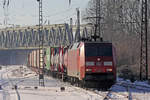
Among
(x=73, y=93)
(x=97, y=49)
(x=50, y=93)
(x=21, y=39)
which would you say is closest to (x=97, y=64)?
(x=97, y=49)

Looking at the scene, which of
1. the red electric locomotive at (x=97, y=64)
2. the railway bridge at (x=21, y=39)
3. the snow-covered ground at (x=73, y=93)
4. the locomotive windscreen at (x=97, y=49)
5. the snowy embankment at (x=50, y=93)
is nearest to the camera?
the snow-covered ground at (x=73, y=93)

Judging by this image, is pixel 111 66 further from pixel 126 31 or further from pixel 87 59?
pixel 126 31

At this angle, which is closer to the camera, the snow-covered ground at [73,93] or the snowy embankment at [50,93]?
the snow-covered ground at [73,93]

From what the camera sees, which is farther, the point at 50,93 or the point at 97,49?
the point at 97,49

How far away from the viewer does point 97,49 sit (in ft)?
71.5

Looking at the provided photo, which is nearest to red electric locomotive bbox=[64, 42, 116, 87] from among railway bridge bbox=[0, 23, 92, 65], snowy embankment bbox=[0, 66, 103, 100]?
snowy embankment bbox=[0, 66, 103, 100]

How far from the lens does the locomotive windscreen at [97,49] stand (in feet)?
71.1

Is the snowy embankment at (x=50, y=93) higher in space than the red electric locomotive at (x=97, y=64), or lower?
lower

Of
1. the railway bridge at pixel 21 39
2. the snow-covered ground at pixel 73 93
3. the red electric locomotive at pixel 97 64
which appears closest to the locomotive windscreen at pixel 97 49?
the red electric locomotive at pixel 97 64

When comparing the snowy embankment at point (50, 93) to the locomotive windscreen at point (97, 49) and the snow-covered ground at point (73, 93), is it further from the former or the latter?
the locomotive windscreen at point (97, 49)

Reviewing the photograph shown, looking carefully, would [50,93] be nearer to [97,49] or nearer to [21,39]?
[97,49]

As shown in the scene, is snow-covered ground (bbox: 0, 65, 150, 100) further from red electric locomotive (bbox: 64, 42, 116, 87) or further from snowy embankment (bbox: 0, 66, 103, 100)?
red electric locomotive (bbox: 64, 42, 116, 87)

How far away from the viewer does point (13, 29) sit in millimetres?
127688

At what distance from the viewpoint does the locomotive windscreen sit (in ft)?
71.1
